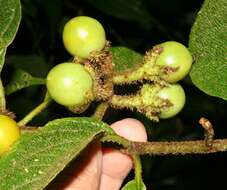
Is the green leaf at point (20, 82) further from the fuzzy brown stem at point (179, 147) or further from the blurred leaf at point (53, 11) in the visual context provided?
the fuzzy brown stem at point (179, 147)

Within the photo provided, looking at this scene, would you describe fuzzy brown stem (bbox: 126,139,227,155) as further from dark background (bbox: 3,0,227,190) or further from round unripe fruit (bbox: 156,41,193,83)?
dark background (bbox: 3,0,227,190)

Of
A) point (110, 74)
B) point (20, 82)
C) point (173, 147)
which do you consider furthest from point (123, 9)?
point (173, 147)

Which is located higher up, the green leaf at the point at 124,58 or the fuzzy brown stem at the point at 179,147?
the fuzzy brown stem at the point at 179,147

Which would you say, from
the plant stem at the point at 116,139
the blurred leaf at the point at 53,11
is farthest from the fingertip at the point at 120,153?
the blurred leaf at the point at 53,11

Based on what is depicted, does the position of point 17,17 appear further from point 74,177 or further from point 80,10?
point 80,10

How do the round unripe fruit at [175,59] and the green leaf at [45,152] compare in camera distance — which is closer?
the green leaf at [45,152]

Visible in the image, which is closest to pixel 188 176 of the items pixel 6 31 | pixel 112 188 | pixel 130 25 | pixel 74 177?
pixel 130 25

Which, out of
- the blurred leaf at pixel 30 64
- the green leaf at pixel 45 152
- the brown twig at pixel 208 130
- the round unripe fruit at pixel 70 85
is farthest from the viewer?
the blurred leaf at pixel 30 64
